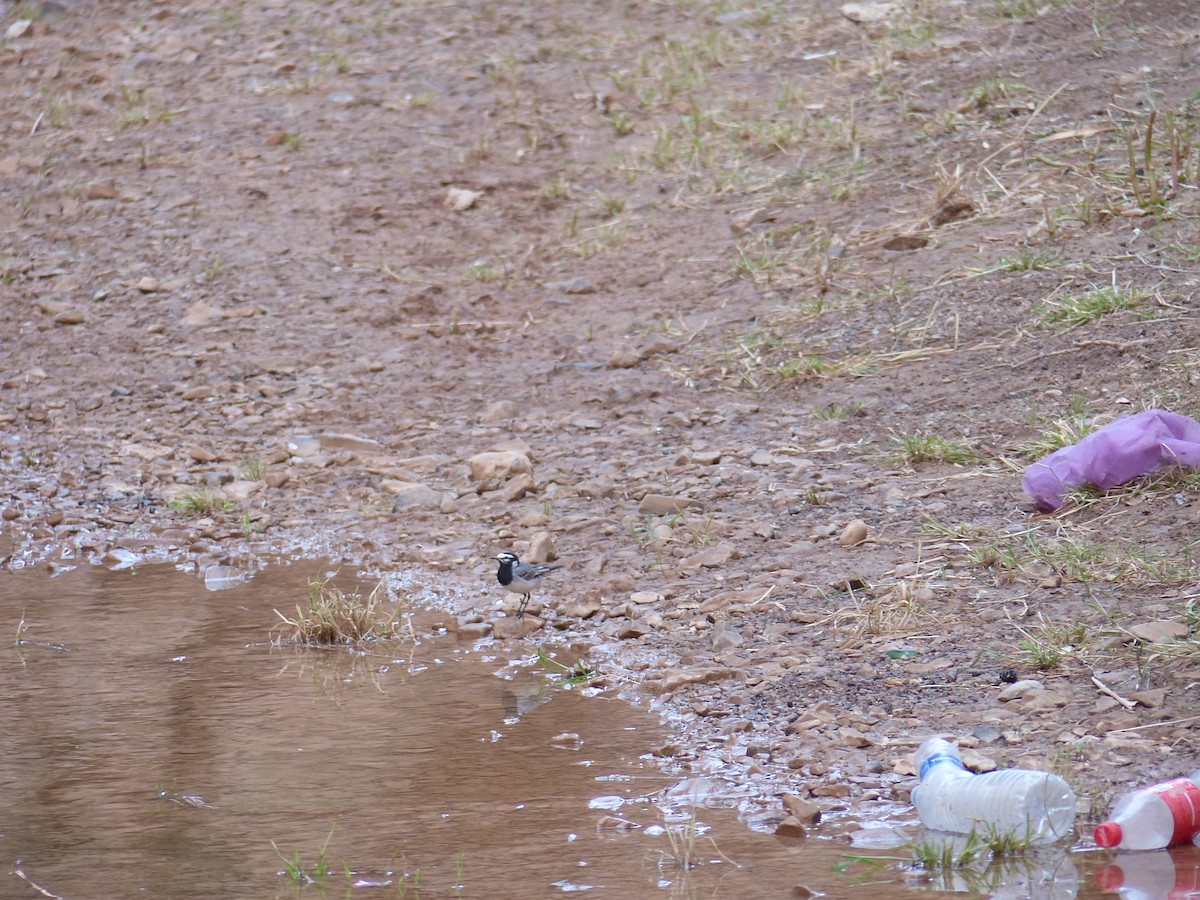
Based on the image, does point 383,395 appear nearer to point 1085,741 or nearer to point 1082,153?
point 1082,153

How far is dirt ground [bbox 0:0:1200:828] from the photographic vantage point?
3.59m

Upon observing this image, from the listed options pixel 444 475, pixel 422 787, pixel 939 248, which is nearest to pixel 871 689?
pixel 422 787

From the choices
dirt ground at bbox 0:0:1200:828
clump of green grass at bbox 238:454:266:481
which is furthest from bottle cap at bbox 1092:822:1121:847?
clump of green grass at bbox 238:454:266:481

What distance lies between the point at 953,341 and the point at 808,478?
3.79ft

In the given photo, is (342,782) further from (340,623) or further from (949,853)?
(949,853)

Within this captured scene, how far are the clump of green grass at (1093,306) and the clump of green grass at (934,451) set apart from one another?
886mm

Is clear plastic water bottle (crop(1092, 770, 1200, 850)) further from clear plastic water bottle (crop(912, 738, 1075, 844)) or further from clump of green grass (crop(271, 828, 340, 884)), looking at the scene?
clump of green grass (crop(271, 828, 340, 884))

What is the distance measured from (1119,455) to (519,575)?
1.89 metres

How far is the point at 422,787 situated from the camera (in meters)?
3.08

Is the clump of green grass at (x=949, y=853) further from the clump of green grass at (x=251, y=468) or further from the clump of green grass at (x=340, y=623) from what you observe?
the clump of green grass at (x=251, y=468)

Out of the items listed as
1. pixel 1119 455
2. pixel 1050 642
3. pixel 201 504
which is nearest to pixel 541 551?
pixel 201 504

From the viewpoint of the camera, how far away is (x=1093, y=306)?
5.30m

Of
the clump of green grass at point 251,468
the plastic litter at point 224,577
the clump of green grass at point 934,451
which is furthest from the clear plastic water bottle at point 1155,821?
the clump of green grass at point 251,468

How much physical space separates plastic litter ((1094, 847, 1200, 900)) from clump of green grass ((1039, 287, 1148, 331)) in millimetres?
3071
